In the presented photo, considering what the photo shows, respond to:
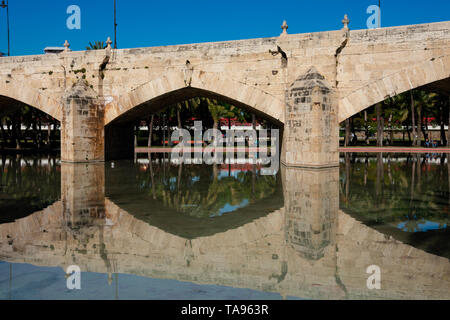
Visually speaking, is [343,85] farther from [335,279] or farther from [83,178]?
[335,279]

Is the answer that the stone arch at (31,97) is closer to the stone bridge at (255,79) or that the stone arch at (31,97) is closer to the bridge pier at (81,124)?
the stone bridge at (255,79)

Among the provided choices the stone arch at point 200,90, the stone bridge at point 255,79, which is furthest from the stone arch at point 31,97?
the stone arch at point 200,90

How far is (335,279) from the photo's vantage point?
12.6 feet

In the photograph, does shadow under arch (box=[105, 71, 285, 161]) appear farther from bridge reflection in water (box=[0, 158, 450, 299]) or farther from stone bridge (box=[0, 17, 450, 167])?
bridge reflection in water (box=[0, 158, 450, 299])

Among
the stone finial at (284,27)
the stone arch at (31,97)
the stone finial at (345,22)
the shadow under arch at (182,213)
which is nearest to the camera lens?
the shadow under arch at (182,213)

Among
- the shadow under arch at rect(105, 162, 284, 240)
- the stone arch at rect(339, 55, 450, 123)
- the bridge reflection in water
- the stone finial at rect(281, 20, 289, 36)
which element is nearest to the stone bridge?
the stone arch at rect(339, 55, 450, 123)

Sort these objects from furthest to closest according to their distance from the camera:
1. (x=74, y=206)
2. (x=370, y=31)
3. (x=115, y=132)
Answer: (x=115, y=132), (x=370, y=31), (x=74, y=206)

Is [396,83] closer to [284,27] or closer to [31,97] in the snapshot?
[284,27]

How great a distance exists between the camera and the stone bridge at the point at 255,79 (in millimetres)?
14508

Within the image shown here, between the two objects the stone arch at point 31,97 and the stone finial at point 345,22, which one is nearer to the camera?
the stone finial at point 345,22

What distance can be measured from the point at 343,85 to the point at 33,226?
477 inches

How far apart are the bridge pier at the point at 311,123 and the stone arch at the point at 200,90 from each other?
4.73 ft

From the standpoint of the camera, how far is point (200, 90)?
18.1m
